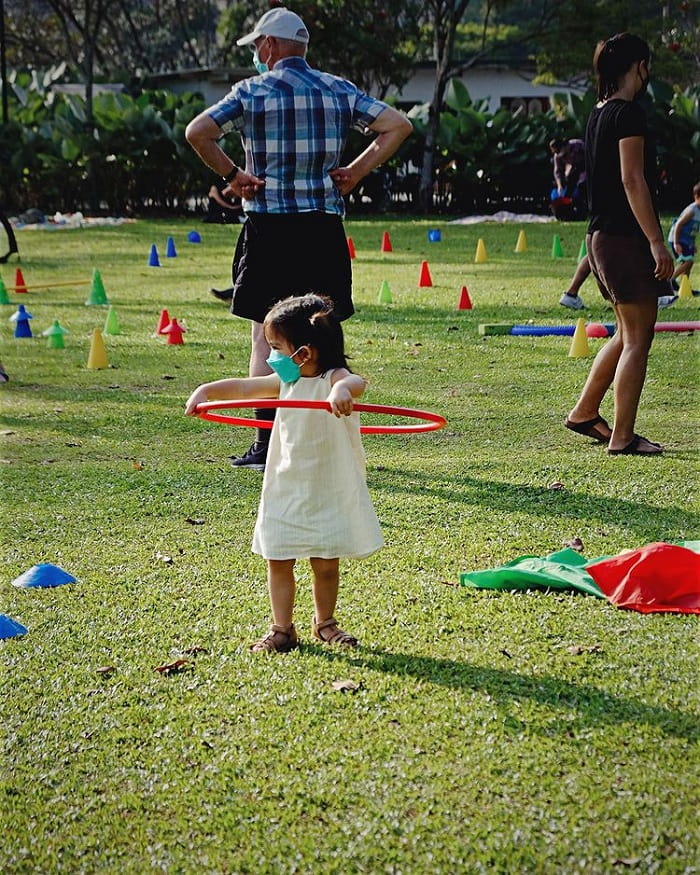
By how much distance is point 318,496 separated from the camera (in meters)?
4.25

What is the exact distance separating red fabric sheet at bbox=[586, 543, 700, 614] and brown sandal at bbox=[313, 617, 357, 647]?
3.36 feet

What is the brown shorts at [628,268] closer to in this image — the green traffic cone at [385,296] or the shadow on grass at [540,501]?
the shadow on grass at [540,501]

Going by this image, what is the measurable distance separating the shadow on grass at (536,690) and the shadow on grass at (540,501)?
1.73 metres

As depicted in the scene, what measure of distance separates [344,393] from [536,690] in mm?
1094

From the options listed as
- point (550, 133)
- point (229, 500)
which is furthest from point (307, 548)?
point (550, 133)

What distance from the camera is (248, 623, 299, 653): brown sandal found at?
432cm

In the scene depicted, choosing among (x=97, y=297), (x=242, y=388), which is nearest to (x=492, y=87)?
(x=97, y=297)

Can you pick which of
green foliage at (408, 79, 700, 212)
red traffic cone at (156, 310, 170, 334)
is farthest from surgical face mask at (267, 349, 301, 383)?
green foliage at (408, 79, 700, 212)

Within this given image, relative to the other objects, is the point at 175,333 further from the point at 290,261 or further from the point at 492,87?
the point at 492,87

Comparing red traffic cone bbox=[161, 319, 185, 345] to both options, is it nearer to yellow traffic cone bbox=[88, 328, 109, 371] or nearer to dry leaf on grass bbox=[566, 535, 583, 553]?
yellow traffic cone bbox=[88, 328, 109, 371]

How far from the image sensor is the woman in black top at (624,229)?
6703 millimetres

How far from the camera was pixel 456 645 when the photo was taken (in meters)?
4.33

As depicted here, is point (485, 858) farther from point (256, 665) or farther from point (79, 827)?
point (256, 665)

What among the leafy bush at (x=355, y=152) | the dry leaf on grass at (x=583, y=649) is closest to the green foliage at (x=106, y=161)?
the leafy bush at (x=355, y=152)
